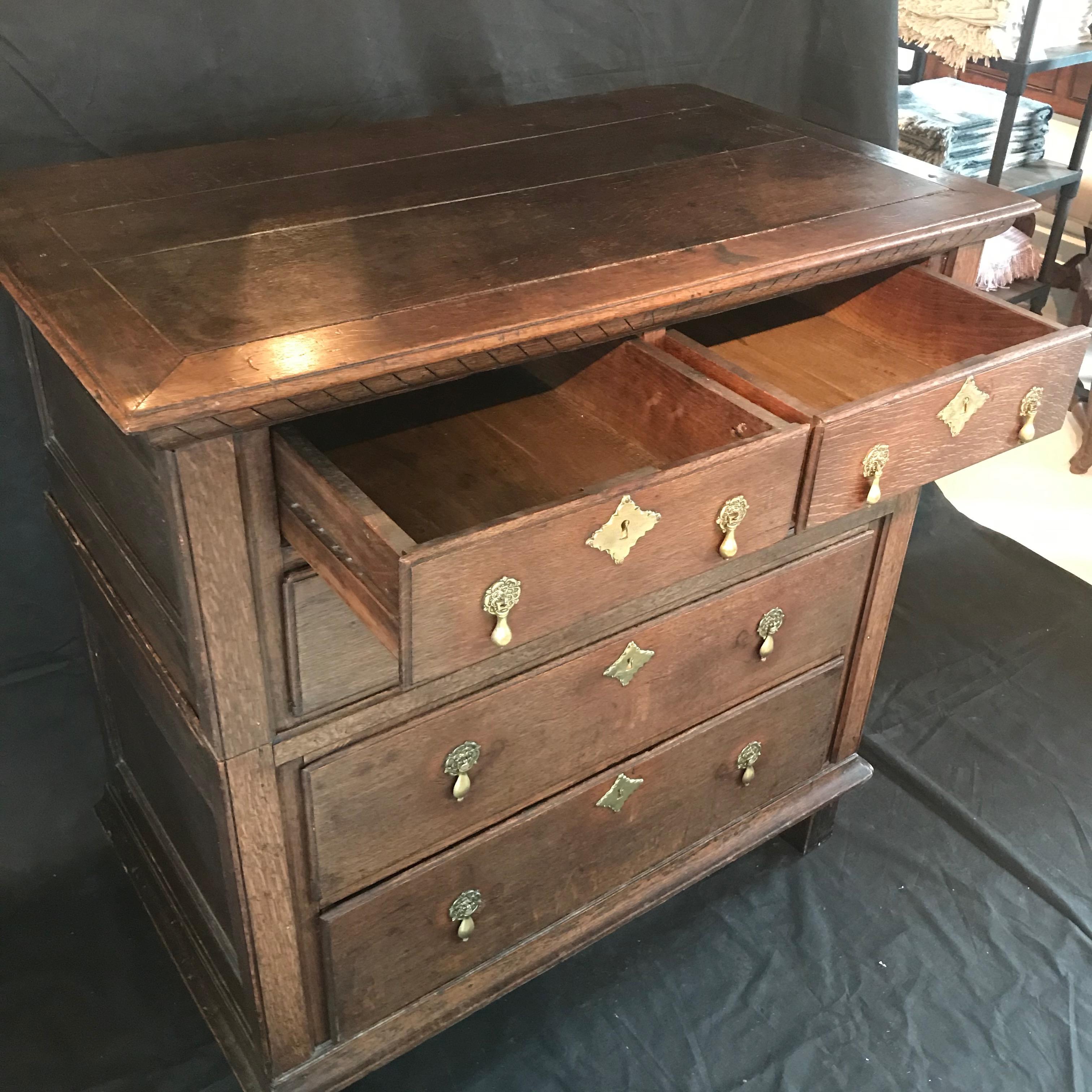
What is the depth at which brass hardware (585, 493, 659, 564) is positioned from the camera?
0.87 meters

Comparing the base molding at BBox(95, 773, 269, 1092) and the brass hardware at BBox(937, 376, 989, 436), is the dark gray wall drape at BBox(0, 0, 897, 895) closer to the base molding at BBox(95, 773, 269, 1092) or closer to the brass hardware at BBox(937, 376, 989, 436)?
the base molding at BBox(95, 773, 269, 1092)

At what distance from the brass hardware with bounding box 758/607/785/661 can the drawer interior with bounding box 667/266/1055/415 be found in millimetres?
240

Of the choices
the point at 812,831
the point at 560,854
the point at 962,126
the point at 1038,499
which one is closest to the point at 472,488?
the point at 560,854

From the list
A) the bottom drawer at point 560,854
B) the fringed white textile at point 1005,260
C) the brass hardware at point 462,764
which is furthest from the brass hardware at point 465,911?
the fringed white textile at point 1005,260

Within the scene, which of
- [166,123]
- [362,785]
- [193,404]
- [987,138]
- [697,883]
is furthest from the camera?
[987,138]

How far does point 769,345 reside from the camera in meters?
1.27

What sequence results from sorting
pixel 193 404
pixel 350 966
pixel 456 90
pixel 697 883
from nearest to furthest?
1. pixel 193 404
2. pixel 350 966
3. pixel 456 90
4. pixel 697 883

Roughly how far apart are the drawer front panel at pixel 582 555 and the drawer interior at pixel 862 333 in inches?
8.3

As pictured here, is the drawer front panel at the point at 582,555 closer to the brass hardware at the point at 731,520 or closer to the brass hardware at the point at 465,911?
the brass hardware at the point at 731,520

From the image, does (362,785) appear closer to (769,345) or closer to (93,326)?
(93,326)

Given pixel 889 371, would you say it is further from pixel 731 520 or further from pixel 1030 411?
pixel 731 520

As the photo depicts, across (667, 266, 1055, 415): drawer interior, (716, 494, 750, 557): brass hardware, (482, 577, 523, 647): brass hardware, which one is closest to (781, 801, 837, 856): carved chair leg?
(667, 266, 1055, 415): drawer interior

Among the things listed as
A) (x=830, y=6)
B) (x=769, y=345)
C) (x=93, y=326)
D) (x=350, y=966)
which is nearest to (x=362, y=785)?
(x=350, y=966)

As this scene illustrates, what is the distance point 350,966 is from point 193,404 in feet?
2.14
